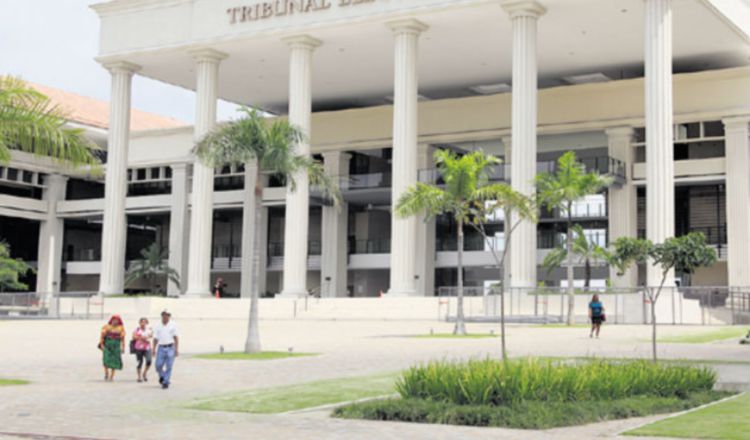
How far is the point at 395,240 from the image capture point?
50062 mm

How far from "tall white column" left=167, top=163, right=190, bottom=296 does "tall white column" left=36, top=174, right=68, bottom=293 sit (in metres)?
10.2

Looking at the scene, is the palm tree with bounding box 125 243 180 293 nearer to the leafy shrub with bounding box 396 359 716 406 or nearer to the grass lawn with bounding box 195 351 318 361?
the grass lawn with bounding box 195 351 318 361

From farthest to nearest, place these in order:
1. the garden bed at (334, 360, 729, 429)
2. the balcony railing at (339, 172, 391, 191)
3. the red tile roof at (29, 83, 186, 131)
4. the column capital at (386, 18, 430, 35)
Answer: the red tile roof at (29, 83, 186, 131), the balcony railing at (339, 172, 391, 191), the column capital at (386, 18, 430, 35), the garden bed at (334, 360, 729, 429)

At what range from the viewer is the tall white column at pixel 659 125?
44094mm

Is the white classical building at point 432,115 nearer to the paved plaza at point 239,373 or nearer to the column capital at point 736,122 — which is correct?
the column capital at point 736,122

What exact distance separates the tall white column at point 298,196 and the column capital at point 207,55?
5.08 m

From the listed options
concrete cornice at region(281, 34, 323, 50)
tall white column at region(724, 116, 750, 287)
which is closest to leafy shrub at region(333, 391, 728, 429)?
tall white column at region(724, 116, 750, 287)

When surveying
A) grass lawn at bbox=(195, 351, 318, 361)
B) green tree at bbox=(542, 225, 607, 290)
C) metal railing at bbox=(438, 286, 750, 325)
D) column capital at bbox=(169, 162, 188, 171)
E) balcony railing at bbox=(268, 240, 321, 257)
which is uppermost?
column capital at bbox=(169, 162, 188, 171)

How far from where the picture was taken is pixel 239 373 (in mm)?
20156

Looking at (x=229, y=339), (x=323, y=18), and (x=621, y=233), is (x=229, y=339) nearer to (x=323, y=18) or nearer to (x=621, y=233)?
(x=323, y=18)

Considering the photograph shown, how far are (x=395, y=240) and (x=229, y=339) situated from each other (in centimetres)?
1895

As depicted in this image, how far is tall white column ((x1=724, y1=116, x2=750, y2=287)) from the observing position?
51.4 m

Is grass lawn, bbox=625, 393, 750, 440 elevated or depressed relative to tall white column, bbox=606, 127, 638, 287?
depressed

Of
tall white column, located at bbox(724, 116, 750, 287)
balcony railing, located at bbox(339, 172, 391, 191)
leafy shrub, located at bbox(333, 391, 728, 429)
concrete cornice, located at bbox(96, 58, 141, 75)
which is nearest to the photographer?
leafy shrub, located at bbox(333, 391, 728, 429)
